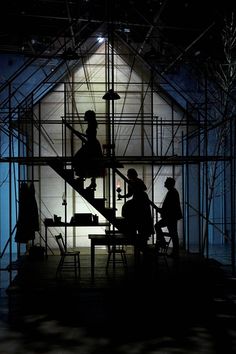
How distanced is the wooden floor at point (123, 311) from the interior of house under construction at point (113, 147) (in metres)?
0.04

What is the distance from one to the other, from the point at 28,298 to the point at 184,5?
9332 mm

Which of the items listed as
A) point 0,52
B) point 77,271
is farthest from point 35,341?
point 0,52

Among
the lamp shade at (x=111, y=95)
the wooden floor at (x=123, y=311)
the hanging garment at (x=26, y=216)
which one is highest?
the lamp shade at (x=111, y=95)

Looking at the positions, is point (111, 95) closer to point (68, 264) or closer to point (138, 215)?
point (138, 215)

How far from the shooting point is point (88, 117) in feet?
26.7

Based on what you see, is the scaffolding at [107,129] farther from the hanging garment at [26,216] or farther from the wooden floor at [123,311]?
the wooden floor at [123,311]

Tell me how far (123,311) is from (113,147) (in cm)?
279

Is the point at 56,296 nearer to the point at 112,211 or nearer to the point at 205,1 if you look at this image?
the point at 112,211

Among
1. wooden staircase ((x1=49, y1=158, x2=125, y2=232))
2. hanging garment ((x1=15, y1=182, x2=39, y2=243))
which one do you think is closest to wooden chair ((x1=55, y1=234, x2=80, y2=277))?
hanging garment ((x1=15, y1=182, x2=39, y2=243))

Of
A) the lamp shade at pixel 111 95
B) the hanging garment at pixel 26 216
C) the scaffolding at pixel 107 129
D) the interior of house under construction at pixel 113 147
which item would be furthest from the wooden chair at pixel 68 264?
the scaffolding at pixel 107 129

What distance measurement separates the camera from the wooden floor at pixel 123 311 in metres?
5.54

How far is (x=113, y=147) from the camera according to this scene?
8.48m

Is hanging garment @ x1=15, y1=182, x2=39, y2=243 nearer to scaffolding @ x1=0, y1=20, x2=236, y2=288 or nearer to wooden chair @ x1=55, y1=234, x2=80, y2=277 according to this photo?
wooden chair @ x1=55, y1=234, x2=80, y2=277

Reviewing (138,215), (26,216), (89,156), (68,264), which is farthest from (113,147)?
(68,264)
